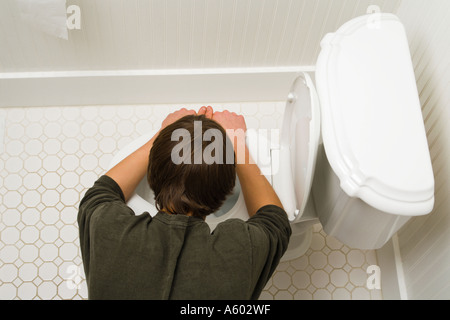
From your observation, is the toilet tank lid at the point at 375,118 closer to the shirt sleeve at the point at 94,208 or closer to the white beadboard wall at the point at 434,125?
the white beadboard wall at the point at 434,125

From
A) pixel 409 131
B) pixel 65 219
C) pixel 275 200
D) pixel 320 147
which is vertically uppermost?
pixel 409 131

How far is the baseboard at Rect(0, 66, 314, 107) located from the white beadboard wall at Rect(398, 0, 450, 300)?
1.40 ft

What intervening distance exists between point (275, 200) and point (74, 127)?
973 millimetres

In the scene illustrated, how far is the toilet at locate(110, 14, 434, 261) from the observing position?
0.71 metres

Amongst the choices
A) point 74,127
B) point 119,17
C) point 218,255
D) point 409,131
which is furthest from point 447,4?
point 74,127

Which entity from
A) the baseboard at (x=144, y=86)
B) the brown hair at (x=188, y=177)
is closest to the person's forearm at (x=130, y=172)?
the brown hair at (x=188, y=177)

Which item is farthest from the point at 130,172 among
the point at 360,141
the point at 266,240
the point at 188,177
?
the point at 360,141

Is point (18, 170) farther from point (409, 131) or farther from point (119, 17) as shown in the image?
point (409, 131)

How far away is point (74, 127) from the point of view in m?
1.54

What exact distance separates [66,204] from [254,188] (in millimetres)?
810

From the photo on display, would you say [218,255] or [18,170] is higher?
[218,255]

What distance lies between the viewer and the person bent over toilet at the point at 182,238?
0.68m

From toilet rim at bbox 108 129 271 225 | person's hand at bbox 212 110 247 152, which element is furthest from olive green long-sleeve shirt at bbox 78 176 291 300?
person's hand at bbox 212 110 247 152
